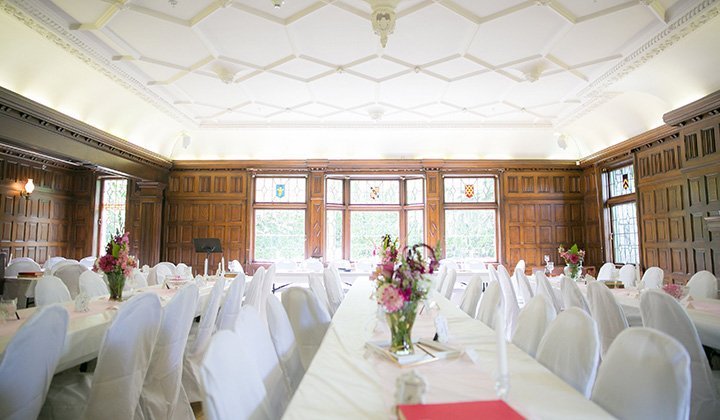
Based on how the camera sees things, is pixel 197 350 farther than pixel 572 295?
No

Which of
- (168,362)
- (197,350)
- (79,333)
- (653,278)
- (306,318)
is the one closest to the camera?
Answer: (79,333)

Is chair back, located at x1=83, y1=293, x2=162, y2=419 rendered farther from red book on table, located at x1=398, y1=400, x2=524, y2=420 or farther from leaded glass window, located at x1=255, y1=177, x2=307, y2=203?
leaded glass window, located at x1=255, y1=177, x2=307, y2=203

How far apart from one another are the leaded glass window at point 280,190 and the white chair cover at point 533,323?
24.0 feet

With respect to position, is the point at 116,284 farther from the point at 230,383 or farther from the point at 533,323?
the point at 533,323

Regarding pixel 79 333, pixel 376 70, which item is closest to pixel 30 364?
pixel 79 333

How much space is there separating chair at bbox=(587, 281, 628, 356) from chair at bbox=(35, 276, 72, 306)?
15.4 ft

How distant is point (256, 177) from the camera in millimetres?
9242

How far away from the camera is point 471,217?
9219mm

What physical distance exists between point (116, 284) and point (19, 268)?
432 cm

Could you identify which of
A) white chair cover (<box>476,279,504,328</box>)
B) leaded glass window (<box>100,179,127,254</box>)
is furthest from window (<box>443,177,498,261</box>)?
leaded glass window (<box>100,179,127,254</box>)

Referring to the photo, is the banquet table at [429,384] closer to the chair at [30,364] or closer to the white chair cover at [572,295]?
the chair at [30,364]

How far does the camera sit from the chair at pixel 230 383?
1167 millimetres

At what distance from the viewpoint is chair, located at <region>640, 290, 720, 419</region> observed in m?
2.08

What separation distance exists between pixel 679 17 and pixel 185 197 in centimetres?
910
